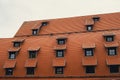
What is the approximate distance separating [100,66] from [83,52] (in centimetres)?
419

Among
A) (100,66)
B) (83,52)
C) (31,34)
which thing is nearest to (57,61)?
(83,52)

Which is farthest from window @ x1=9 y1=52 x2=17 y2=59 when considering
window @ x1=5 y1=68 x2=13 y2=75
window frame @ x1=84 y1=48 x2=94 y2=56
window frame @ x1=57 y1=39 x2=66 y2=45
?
window frame @ x1=84 y1=48 x2=94 y2=56

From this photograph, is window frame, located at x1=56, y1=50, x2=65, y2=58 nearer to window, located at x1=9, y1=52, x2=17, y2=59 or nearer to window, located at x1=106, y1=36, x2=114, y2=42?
window, located at x1=106, y1=36, x2=114, y2=42

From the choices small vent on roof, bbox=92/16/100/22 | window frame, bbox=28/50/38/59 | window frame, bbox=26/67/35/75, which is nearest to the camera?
window frame, bbox=26/67/35/75

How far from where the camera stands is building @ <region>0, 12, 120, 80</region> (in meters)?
38.2

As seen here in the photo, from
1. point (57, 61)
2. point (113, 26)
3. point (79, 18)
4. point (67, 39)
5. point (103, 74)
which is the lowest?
point (103, 74)

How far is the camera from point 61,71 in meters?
39.9

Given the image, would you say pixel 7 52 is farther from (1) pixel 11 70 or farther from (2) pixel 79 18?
(2) pixel 79 18

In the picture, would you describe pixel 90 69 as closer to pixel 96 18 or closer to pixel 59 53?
pixel 59 53

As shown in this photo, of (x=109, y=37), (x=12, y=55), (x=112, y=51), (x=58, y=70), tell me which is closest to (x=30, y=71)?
(x=58, y=70)

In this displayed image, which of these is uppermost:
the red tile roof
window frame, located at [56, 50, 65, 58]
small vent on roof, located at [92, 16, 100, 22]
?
small vent on roof, located at [92, 16, 100, 22]

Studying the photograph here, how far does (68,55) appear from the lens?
40719mm

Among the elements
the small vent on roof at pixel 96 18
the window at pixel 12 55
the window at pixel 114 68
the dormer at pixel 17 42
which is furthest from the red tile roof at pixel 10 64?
the small vent on roof at pixel 96 18

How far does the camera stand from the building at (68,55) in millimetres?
38219
